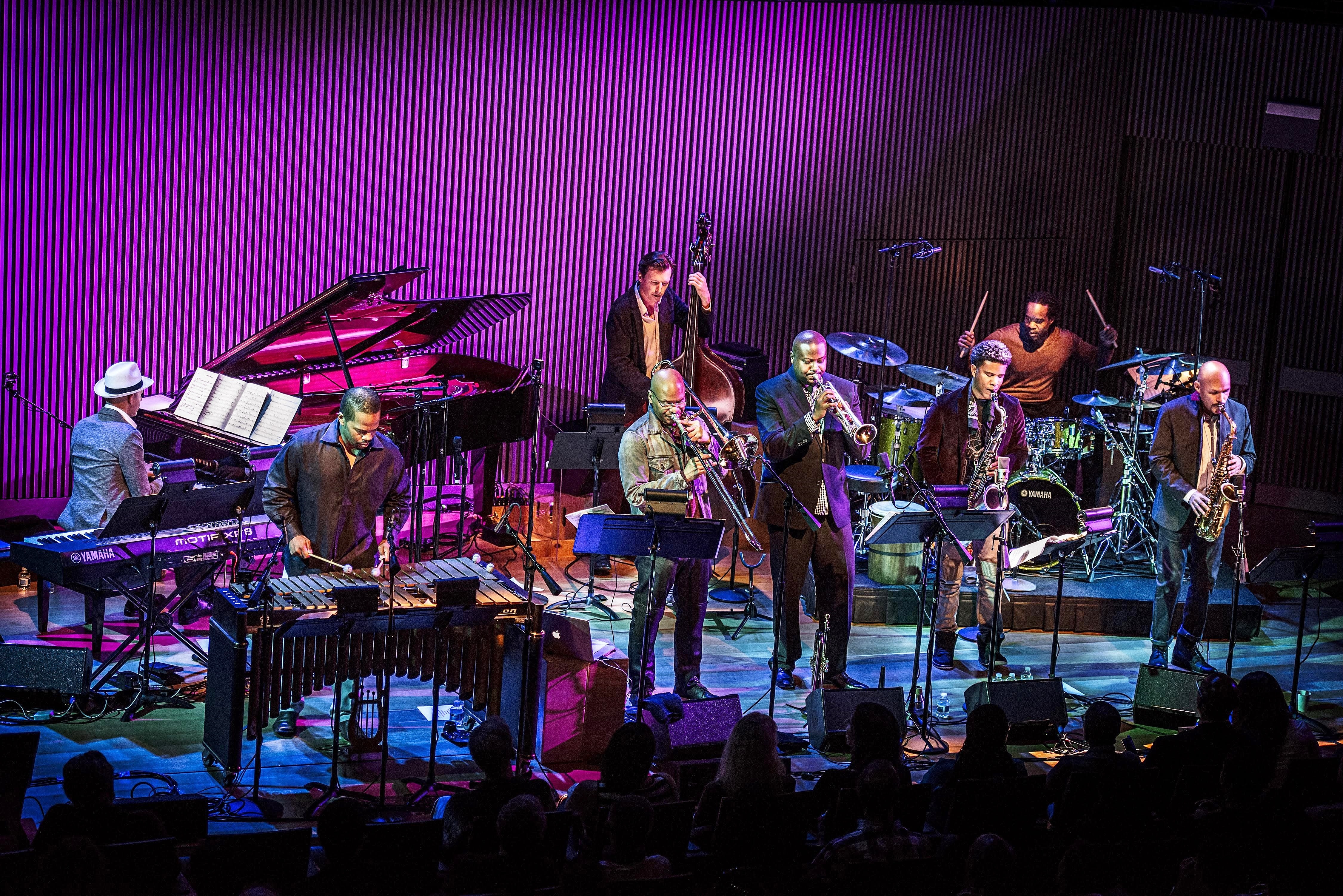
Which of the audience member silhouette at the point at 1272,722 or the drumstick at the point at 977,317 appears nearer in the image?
the audience member silhouette at the point at 1272,722

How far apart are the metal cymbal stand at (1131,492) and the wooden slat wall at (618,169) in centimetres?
166

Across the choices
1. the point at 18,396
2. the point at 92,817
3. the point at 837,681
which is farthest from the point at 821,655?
the point at 18,396

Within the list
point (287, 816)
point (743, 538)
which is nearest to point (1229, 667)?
point (743, 538)

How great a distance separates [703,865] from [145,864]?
1.73 metres

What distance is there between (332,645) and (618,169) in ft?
19.5

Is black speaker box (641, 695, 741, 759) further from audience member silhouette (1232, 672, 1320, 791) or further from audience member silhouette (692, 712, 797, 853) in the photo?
audience member silhouette (1232, 672, 1320, 791)

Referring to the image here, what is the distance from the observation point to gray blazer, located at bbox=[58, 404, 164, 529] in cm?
767

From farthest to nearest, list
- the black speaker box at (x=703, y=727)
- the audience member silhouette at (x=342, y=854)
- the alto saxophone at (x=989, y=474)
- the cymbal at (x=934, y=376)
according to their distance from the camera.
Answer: the cymbal at (x=934, y=376), the alto saxophone at (x=989, y=474), the black speaker box at (x=703, y=727), the audience member silhouette at (x=342, y=854)

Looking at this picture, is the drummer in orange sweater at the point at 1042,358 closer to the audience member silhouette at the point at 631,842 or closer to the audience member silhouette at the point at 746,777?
the audience member silhouette at the point at 746,777

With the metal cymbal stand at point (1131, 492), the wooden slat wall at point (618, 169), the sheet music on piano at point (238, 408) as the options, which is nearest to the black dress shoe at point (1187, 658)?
the metal cymbal stand at point (1131, 492)

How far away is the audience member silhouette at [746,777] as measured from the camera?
4703mm

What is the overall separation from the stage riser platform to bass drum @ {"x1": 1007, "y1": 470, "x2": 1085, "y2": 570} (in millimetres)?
541

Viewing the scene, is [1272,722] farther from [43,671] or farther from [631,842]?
[43,671]

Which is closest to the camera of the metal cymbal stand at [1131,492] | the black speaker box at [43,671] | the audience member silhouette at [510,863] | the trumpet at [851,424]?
the audience member silhouette at [510,863]
